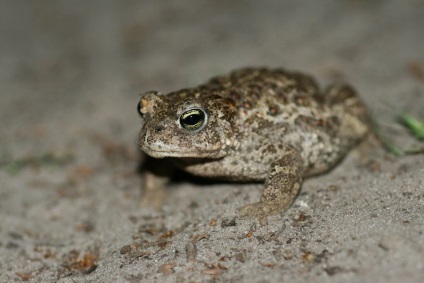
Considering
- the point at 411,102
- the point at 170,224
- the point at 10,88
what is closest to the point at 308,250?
the point at 170,224

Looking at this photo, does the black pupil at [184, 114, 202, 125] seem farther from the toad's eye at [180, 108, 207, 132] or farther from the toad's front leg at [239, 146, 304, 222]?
the toad's front leg at [239, 146, 304, 222]

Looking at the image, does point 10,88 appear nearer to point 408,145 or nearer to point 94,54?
point 94,54

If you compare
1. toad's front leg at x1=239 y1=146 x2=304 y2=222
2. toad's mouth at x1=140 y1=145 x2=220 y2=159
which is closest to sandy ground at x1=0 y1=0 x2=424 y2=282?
toad's front leg at x1=239 y1=146 x2=304 y2=222

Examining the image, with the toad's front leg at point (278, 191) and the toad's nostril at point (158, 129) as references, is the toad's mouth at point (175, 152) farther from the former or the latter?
the toad's front leg at point (278, 191)

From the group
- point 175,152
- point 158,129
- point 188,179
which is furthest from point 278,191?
point 188,179

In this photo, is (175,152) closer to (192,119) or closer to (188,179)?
Answer: (192,119)

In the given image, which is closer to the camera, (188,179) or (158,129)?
(158,129)

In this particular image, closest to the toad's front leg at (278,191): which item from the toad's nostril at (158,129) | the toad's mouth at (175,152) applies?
the toad's mouth at (175,152)
